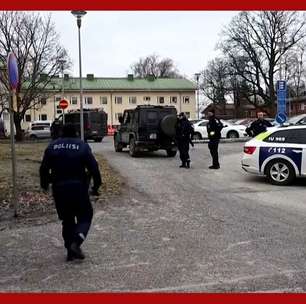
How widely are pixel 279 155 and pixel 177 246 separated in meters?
6.51


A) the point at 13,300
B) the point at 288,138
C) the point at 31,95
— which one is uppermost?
the point at 31,95

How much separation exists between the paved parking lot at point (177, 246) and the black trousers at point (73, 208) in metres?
0.34

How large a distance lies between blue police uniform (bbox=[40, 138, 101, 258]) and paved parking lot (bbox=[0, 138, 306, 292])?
1.41ft

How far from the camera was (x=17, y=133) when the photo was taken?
4191 centimetres

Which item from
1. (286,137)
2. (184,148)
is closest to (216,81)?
(184,148)

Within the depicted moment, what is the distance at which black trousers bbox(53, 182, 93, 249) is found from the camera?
19.7ft

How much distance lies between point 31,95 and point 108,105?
51701mm

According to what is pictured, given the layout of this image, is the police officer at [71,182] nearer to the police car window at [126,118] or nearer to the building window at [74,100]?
the police car window at [126,118]

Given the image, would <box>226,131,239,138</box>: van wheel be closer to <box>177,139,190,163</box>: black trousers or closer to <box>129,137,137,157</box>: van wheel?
<box>129,137,137,157</box>: van wheel

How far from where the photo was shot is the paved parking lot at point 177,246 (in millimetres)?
5273

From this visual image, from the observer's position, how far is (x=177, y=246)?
265 inches

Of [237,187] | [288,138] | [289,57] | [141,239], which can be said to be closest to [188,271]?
[141,239]

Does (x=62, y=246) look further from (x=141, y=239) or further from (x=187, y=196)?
(x=187, y=196)

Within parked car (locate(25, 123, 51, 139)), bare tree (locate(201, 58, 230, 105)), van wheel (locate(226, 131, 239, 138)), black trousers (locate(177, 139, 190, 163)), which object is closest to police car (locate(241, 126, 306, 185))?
black trousers (locate(177, 139, 190, 163))
